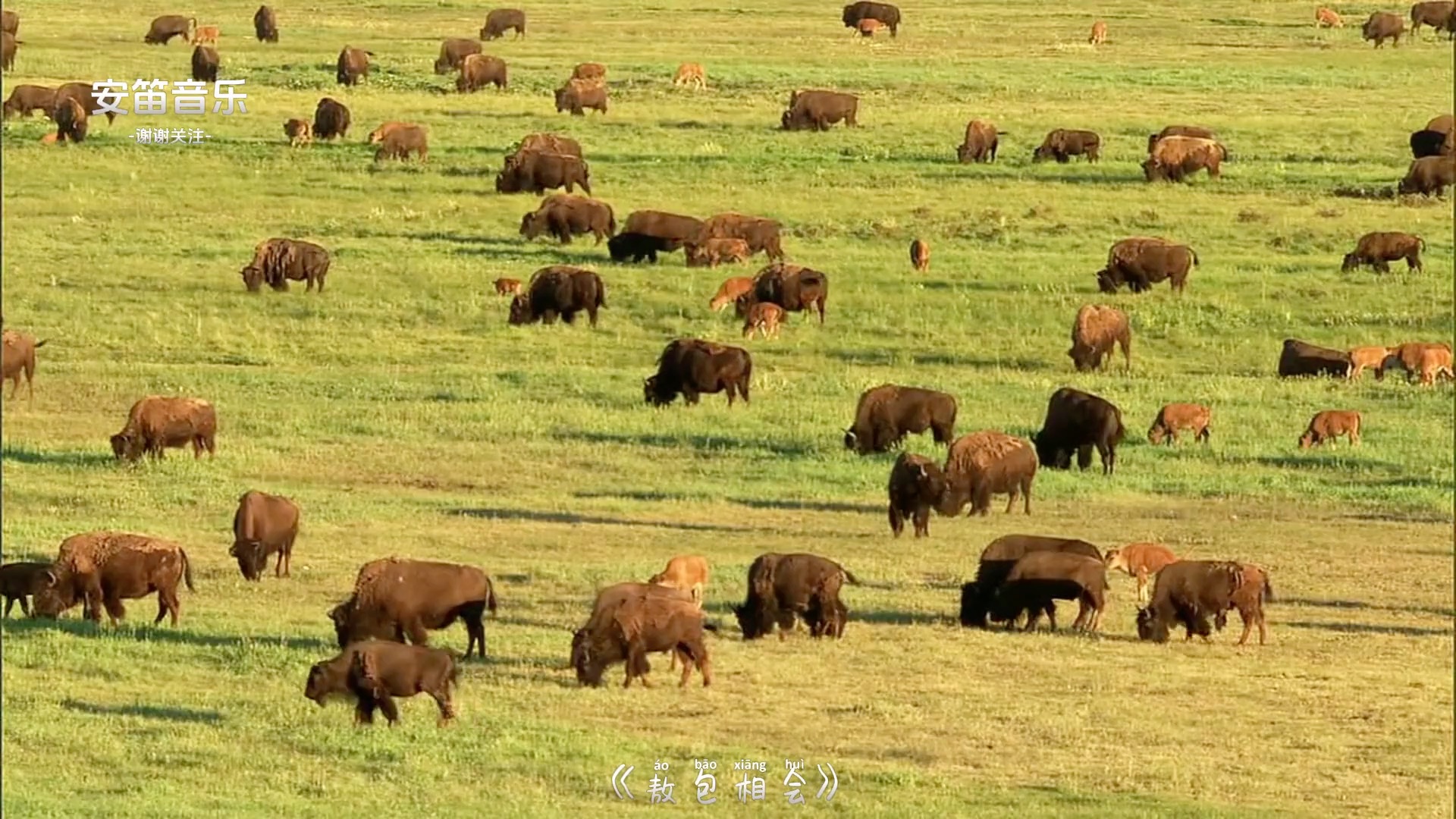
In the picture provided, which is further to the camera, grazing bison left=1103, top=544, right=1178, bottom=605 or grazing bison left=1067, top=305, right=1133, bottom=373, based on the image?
grazing bison left=1067, top=305, right=1133, bottom=373

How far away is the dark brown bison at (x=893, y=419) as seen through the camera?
30.0 meters

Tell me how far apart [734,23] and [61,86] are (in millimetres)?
20618

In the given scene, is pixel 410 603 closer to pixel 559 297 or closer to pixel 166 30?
pixel 559 297

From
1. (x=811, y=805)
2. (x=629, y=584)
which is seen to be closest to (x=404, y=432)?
(x=629, y=584)

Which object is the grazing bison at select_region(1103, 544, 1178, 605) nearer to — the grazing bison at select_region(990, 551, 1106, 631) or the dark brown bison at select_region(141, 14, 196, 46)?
the grazing bison at select_region(990, 551, 1106, 631)

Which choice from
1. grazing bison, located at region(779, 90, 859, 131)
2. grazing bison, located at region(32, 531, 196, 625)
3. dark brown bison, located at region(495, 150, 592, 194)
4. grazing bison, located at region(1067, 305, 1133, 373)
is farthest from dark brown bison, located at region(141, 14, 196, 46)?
grazing bison, located at region(32, 531, 196, 625)

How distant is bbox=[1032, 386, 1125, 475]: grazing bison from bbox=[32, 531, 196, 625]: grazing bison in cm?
A: 1069

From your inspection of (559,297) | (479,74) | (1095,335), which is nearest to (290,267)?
(559,297)

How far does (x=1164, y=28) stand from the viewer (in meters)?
66.6

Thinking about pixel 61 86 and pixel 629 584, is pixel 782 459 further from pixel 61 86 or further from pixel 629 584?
pixel 61 86

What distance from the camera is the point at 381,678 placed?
18.4 m

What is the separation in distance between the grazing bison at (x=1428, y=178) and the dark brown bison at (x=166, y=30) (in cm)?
2772

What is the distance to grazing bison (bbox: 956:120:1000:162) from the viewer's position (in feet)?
153

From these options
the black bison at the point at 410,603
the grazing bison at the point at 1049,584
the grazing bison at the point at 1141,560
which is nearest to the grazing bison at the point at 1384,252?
the grazing bison at the point at 1141,560
